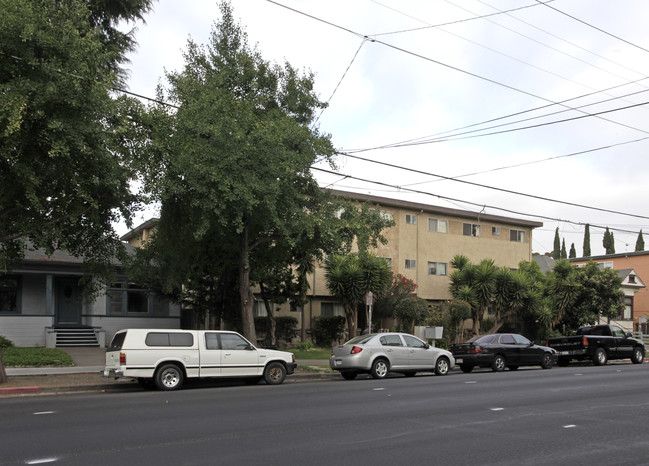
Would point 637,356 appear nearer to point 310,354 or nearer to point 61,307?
point 310,354

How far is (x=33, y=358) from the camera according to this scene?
20.0 m

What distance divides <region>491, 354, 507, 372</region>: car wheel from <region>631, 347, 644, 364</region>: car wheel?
802 cm

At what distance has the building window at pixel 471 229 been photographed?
3938 cm

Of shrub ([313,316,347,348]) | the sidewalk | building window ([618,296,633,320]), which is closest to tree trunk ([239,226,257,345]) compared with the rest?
the sidewalk

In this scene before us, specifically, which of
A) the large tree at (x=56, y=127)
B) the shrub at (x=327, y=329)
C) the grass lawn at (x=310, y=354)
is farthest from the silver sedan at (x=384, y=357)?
the shrub at (x=327, y=329)

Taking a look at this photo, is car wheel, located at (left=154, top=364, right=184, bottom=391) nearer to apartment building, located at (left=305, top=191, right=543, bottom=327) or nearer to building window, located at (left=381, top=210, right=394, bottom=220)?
building window, located at (left=381, top=210, right=394, bottom=220)

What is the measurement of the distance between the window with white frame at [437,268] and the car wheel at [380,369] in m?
19.3

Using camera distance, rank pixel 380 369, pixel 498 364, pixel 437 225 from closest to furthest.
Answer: pixel 380 369, pixel 498 364, pixel 437 225

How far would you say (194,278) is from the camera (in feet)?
77.0

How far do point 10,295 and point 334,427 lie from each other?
22825 mm

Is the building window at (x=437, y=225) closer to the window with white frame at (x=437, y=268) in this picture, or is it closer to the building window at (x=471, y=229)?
the building window at (x=471, y=229)

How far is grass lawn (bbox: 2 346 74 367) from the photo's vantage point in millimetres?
19594

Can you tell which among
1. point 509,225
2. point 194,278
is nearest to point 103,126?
point 194,278

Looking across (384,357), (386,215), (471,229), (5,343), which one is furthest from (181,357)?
(471,229)
